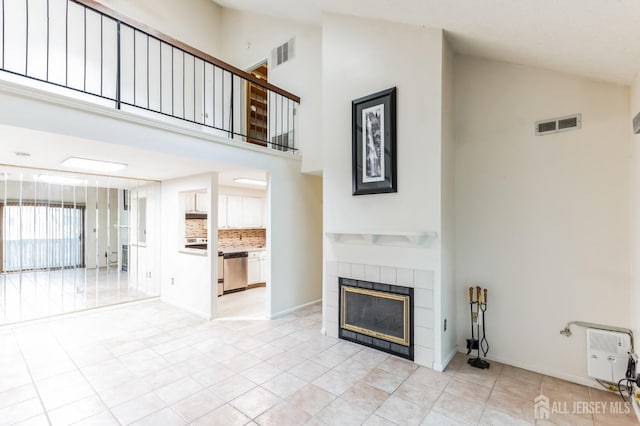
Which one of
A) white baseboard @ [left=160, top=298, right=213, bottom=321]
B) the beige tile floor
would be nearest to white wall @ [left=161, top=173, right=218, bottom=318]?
white baseboard @ [left=160, top=298, right=213, bottom=321]

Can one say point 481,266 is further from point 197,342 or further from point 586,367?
point 197,342

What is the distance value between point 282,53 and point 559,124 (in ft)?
14.6

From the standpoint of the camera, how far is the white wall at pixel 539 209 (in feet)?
8.52

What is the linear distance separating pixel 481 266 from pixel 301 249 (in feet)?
8.80

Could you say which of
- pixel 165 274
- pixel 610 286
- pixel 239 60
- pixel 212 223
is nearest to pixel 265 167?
pixel 212 223

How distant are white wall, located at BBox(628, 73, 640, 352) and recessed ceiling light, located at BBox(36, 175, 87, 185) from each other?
22.1 feet

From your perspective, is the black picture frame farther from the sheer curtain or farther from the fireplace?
the sheer curtain

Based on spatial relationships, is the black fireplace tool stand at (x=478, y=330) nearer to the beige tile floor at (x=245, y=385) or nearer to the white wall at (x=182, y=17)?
the beige tile floor at (x=245, y=385)

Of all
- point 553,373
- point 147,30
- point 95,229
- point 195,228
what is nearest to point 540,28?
point 553,373

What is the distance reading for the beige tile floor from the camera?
2252 mm

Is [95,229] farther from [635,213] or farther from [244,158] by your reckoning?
[635,213]

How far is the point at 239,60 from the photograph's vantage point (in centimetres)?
624

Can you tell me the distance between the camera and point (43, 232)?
4871 mm

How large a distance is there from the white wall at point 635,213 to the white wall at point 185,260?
457cm
